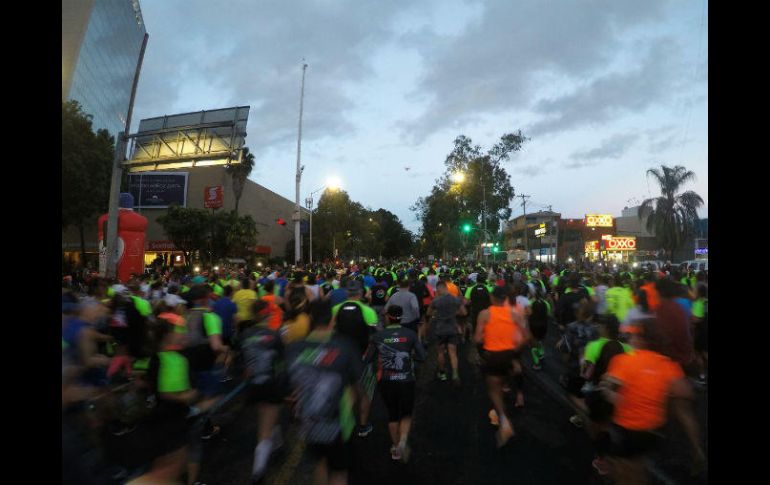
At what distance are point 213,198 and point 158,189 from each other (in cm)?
684

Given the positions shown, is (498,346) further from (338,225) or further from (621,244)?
(621,244)

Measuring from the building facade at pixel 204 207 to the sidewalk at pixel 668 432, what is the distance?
1335 inches

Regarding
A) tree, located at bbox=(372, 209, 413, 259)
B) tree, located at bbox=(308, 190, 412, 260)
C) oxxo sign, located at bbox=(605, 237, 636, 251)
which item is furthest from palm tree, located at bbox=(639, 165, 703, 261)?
tree, located at bbox=(372, 209, 413, 259)

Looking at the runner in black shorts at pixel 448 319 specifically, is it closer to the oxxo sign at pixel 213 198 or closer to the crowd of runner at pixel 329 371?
the crowd of runner at pixel 329 371

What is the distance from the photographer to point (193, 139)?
14133mm

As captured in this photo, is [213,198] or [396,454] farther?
[213,198]

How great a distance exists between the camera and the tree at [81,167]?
28688 mm

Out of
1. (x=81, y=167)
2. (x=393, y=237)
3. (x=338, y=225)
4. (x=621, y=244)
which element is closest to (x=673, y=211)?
(x=621, y=244)

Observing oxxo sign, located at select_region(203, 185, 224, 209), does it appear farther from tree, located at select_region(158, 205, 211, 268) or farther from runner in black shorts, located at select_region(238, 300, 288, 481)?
runner in black shorts, located at select_region(238, 300, 288, 481)

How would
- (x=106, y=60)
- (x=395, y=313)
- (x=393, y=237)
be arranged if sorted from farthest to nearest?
(x=393, y=237)
(x=106, y=60)
(x=395, y=313)

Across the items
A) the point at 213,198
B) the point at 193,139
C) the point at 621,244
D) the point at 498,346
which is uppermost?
the point at 213,198

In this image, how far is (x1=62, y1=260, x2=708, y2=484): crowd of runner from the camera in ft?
10.8
